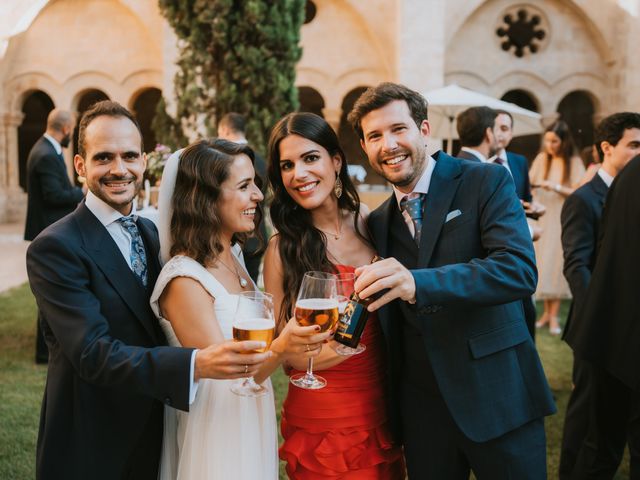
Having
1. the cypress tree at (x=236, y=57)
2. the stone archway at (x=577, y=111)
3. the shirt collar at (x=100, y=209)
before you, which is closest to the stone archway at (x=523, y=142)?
the stone archway at (x=577, y=111)

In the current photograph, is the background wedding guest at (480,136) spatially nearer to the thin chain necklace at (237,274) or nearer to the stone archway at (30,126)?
the thin chain necklace at (237,274)

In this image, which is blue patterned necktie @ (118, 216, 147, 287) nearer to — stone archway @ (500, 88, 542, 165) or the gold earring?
the gold earring

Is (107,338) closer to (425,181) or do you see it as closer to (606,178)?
(425,181)

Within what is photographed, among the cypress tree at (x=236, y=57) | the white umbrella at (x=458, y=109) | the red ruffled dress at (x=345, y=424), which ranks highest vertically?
the cypress tree at (x=236, y=57)

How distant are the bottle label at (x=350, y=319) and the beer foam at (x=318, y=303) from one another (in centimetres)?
8

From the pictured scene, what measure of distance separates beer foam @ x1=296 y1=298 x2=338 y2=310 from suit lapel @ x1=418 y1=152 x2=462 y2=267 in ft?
1.66

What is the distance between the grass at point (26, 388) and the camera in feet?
13.0

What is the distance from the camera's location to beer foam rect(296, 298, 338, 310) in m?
1.83

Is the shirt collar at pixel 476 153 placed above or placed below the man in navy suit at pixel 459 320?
above

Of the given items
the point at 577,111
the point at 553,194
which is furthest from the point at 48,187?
the point at 577,111

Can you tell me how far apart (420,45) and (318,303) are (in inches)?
570

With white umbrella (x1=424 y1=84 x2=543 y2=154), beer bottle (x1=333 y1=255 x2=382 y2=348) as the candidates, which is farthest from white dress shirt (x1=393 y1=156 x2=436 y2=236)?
white umbrella (x1=424 y1=84 x2=543 y2=154)

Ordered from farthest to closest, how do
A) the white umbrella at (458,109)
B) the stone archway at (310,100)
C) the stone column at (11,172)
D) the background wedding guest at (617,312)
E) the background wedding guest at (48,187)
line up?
the stone archway at (310,100)
the stone column at (11,172)
the white umbrella at (458,109)
the background wedding guest at (48,187)
the background wedding guest at (617,312)

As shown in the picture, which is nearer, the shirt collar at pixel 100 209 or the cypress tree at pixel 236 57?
the shirt collar at pixel 100 209
